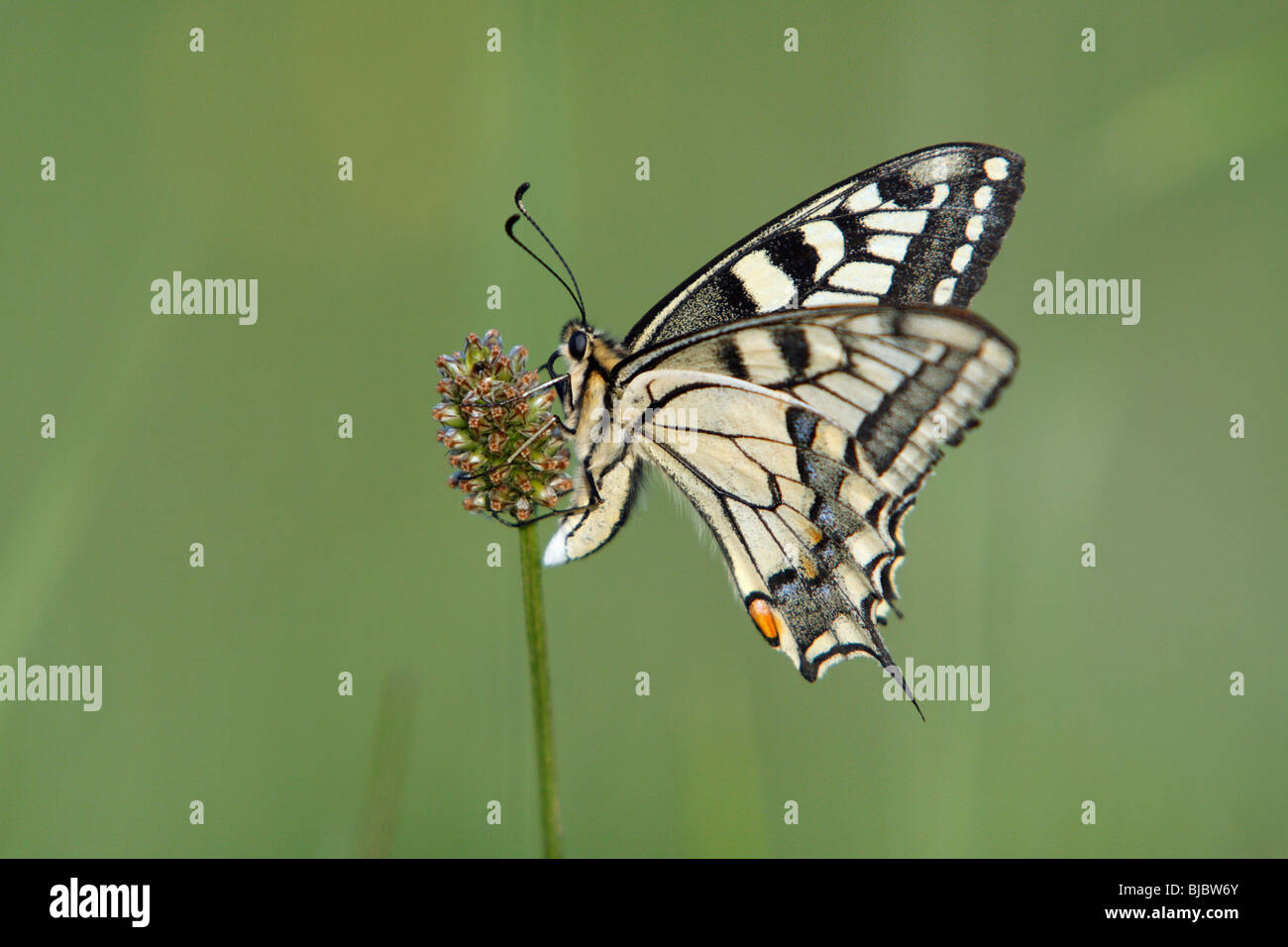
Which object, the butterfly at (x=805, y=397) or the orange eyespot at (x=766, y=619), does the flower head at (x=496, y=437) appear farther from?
the orange eyespot at (x=766, y=619)

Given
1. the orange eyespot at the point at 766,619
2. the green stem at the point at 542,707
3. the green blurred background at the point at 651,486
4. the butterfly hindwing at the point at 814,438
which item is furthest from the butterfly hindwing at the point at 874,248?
the green stem at the point at 542,707

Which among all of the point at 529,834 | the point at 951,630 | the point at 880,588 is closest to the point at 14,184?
the point at 529,834

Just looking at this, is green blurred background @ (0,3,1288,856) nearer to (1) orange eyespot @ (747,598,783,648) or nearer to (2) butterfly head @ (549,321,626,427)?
(1) orange eyespot @ (747,598,783,648)

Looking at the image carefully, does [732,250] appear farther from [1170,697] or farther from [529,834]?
[1170,697]

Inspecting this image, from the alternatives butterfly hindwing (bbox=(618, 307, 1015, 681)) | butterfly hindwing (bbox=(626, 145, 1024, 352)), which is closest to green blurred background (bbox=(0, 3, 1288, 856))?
butterfly hindwing (bbox=(618, 307, 1015, 681))

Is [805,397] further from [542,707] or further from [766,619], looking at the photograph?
[542,707]
